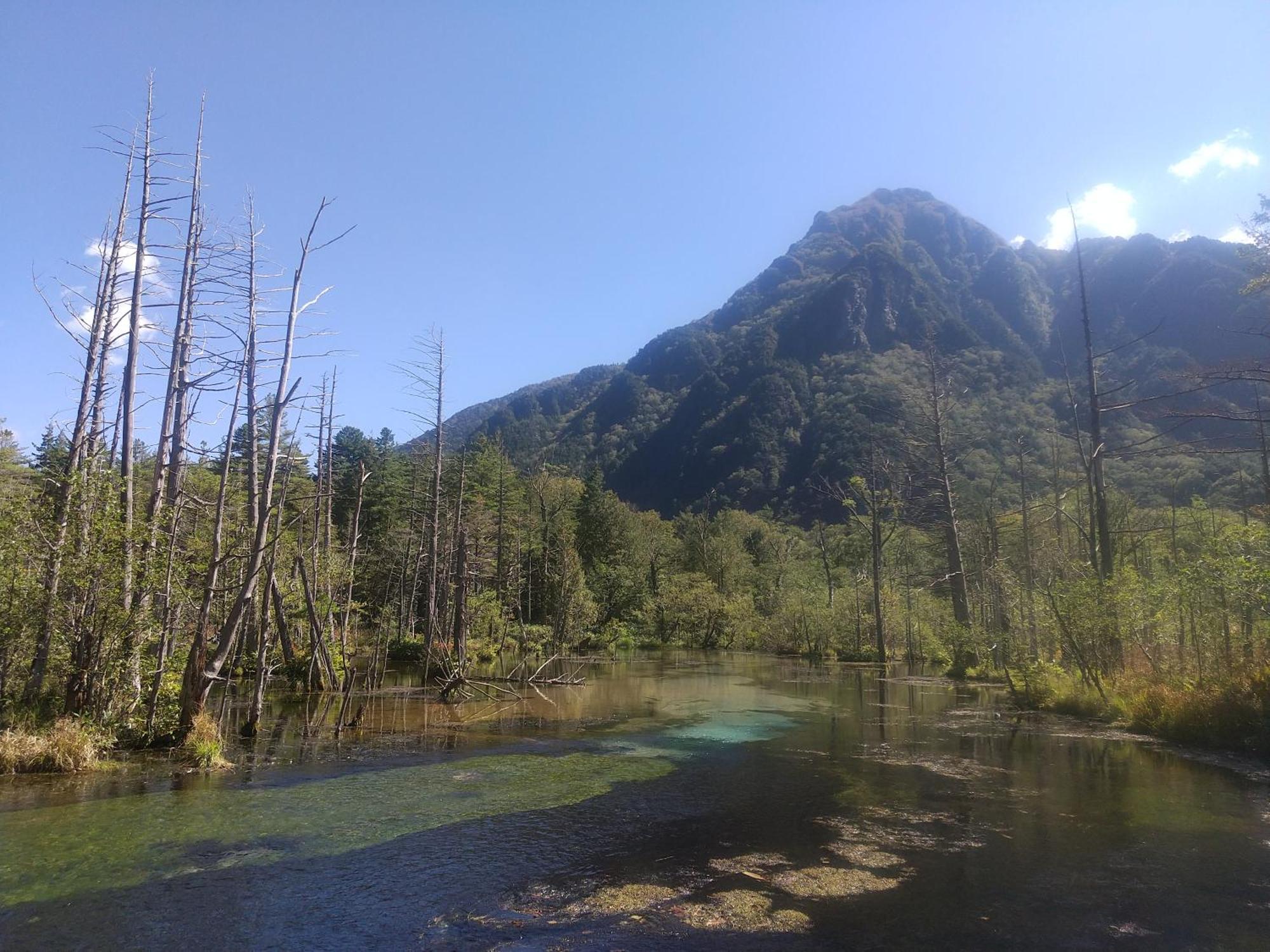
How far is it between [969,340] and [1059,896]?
135365 mm

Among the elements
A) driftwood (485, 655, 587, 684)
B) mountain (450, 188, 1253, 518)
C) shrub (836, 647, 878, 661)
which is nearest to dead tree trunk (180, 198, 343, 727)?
driftwood (485, 655, 587, 684)

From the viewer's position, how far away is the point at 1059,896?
6.71m

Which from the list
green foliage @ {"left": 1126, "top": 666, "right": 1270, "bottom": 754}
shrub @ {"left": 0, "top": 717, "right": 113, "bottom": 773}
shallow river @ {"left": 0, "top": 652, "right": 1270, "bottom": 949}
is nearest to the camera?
shallow river @ {"left": 0, "top": 652, "right": 1270, "bottom": 949}

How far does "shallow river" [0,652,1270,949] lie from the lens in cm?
616

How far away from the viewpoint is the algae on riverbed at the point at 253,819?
7.48 metres

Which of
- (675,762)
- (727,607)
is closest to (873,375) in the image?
(727,607)

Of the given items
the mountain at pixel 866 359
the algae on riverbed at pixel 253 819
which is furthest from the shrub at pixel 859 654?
the mountain at pixel 866 359

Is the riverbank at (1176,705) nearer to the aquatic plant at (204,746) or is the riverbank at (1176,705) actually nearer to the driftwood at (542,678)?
the driftwood at (542,678)

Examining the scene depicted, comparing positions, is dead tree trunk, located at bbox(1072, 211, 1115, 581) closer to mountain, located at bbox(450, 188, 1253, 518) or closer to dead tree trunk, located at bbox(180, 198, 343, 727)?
dead tree trunk, located at bbox(180, 198, 343, 727)

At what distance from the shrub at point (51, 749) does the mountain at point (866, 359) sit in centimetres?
7620

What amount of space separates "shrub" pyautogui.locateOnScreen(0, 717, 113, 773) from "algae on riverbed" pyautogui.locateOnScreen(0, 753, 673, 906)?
83.1 inches

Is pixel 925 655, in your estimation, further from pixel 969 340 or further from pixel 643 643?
pixel 969 340

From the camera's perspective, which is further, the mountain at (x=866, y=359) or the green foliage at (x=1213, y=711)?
the mountain at (x=866, y=359)

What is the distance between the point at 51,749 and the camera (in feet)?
36.2
